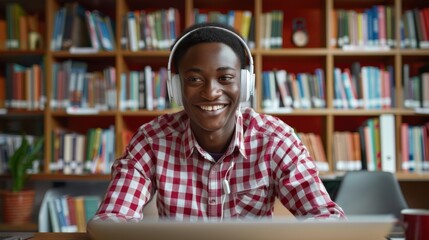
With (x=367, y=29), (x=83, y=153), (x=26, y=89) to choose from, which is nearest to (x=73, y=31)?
(x=26, y=89)

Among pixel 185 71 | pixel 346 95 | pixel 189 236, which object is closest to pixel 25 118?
pixel 346 95

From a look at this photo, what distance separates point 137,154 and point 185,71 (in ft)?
0.93

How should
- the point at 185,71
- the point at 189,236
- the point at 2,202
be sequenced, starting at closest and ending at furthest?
the point at 189,236 → the point at 185,71 → the point at 2,202

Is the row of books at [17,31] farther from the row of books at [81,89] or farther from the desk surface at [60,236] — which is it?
the desk surface at [60,236]

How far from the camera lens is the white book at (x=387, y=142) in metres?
3.07

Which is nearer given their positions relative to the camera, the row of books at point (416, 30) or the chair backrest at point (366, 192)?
the chair backrest at point (366, 192)

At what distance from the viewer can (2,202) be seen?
120 inches

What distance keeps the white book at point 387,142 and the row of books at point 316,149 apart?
13.8 inches

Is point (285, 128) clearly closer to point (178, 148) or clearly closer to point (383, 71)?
point (178, 148)

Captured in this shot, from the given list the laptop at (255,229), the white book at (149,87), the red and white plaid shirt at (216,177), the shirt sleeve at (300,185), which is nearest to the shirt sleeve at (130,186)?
the red and white plaid shirt at (216,177)

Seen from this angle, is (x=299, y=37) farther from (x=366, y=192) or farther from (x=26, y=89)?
(x=26, y=89)

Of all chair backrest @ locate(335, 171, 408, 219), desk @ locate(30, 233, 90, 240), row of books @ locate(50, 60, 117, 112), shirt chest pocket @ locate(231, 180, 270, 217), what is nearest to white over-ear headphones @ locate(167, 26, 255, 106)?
shirt chest pocket @ locate(231, 180, 270, 217)

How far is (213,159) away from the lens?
145cm

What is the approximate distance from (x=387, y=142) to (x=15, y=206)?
2305mm
